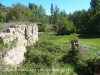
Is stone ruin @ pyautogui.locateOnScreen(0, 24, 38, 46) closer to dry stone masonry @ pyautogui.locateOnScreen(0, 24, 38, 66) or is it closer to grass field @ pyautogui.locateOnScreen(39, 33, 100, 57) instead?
dry stone masonry @ pyautogui.locateOnScreen(0, 24, 38, 66)

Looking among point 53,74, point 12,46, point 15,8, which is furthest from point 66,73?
point 15,8

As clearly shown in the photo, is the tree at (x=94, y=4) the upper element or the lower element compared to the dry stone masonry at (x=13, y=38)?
upper

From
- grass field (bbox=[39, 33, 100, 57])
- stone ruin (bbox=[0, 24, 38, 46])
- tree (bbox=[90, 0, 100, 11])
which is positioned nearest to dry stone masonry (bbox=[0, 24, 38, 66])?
stone ruin (bbox=[0, 24, 38, 46])

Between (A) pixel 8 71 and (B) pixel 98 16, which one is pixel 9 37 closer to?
(A) pixel 8 71

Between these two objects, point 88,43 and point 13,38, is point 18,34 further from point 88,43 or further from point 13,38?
point 88,43

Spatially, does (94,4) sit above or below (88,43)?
above

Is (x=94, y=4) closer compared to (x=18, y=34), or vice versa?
(x=18, y=34)

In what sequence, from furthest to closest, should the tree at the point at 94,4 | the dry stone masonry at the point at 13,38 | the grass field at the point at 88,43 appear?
the tree at the point at 94,4, the grass field at the point at 88,43, the dry stone masonry at the point at 13,38

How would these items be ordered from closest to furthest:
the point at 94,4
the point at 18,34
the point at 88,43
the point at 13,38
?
the point at 13,38
the point at 18,34
the point at 88,43
the point at 94,4

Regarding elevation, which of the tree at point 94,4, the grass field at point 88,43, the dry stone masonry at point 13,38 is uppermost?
the tree at point 94,4

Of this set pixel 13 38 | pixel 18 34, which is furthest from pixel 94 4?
pixel 13 38

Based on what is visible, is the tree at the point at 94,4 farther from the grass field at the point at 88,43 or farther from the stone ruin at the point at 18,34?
the stone ruin at the point at 18,34

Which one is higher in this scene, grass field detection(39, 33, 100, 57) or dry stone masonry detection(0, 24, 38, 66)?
dry stone masonry detection(0, 24, 38, 66)

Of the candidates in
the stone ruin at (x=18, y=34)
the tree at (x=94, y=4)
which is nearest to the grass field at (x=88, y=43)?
the stone ruin at (x=18, y=34)
